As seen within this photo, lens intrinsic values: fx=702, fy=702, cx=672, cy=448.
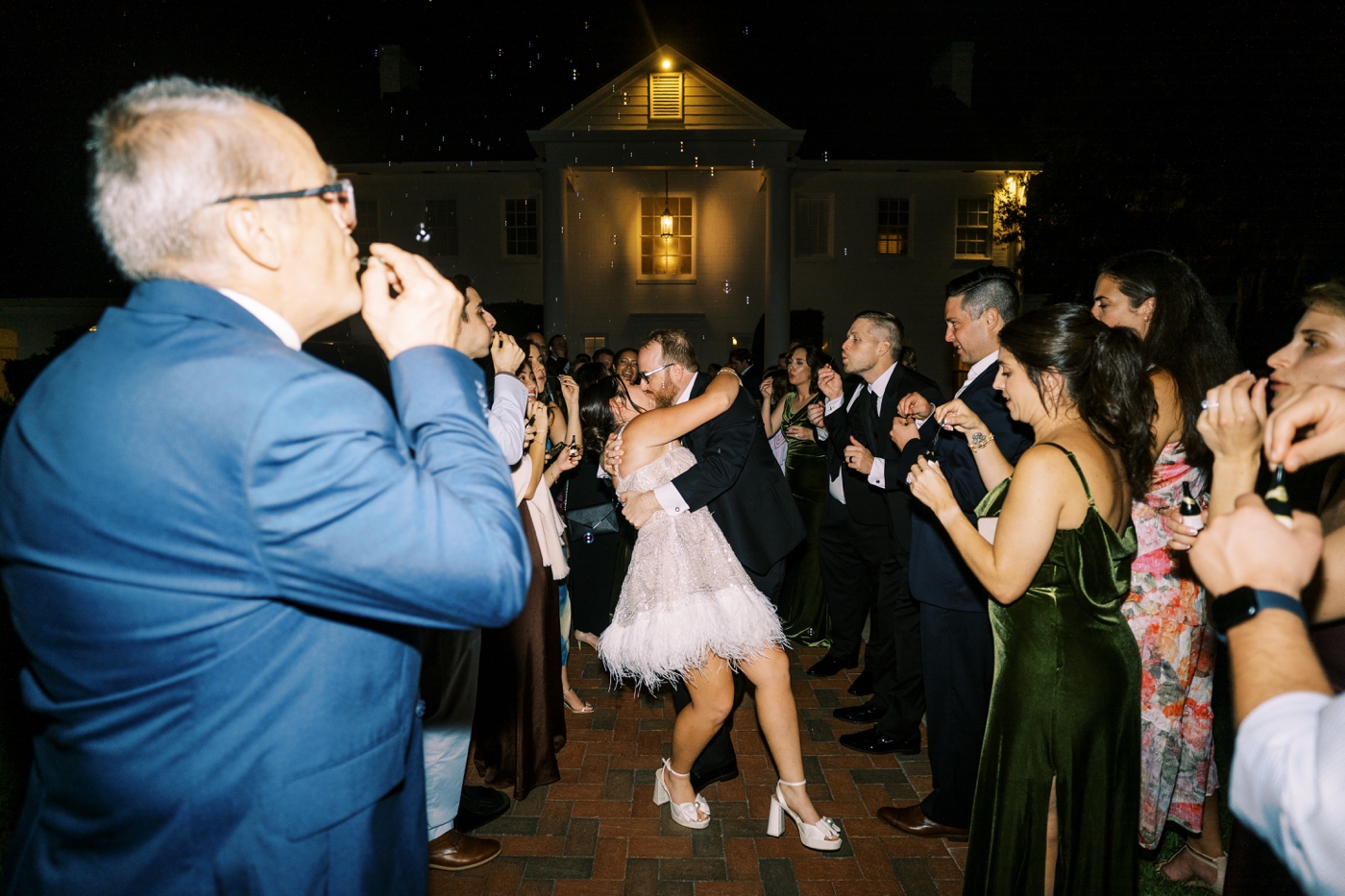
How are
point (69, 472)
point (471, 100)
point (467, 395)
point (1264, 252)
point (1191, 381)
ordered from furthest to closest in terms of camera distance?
1. point (471, 100)
2. point (1264, 252)
3. point (1191, 381)
4. point (467, 395)
5. point (69, 472)

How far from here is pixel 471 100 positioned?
21031 mm

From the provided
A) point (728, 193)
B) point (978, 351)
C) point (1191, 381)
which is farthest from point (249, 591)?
point (728, 193)

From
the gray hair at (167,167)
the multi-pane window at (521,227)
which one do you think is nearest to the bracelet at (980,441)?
the gray hair at (167,167)

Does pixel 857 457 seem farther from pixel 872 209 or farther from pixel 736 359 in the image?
pixel 872 209

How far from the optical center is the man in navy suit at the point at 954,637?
329 cm

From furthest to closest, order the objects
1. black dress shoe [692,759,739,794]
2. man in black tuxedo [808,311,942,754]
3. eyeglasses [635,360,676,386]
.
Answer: man in black tuxedo [808,311,942,754] < black dress shoe [692,759,739,794] < eyeglasses [635,360,676,386]

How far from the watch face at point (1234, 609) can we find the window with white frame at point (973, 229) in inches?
781

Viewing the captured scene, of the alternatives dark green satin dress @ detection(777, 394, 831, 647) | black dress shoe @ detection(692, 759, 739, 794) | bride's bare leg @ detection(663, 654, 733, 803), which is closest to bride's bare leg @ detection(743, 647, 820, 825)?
bride's bare leg @ detection(663, 654, 733, 803)

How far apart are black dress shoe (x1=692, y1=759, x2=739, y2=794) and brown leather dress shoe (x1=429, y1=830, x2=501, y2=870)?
102 centimetres

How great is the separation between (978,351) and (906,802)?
2.43m

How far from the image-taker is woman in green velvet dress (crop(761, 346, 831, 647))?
232 inches

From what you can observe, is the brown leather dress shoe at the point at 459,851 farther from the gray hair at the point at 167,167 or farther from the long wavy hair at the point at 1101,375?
the long wavy hair at the point at 1101,375

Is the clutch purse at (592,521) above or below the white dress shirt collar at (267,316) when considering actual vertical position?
below

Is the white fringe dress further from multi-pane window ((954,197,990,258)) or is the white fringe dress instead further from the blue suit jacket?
multi-pane window ((954,197,990,258))
